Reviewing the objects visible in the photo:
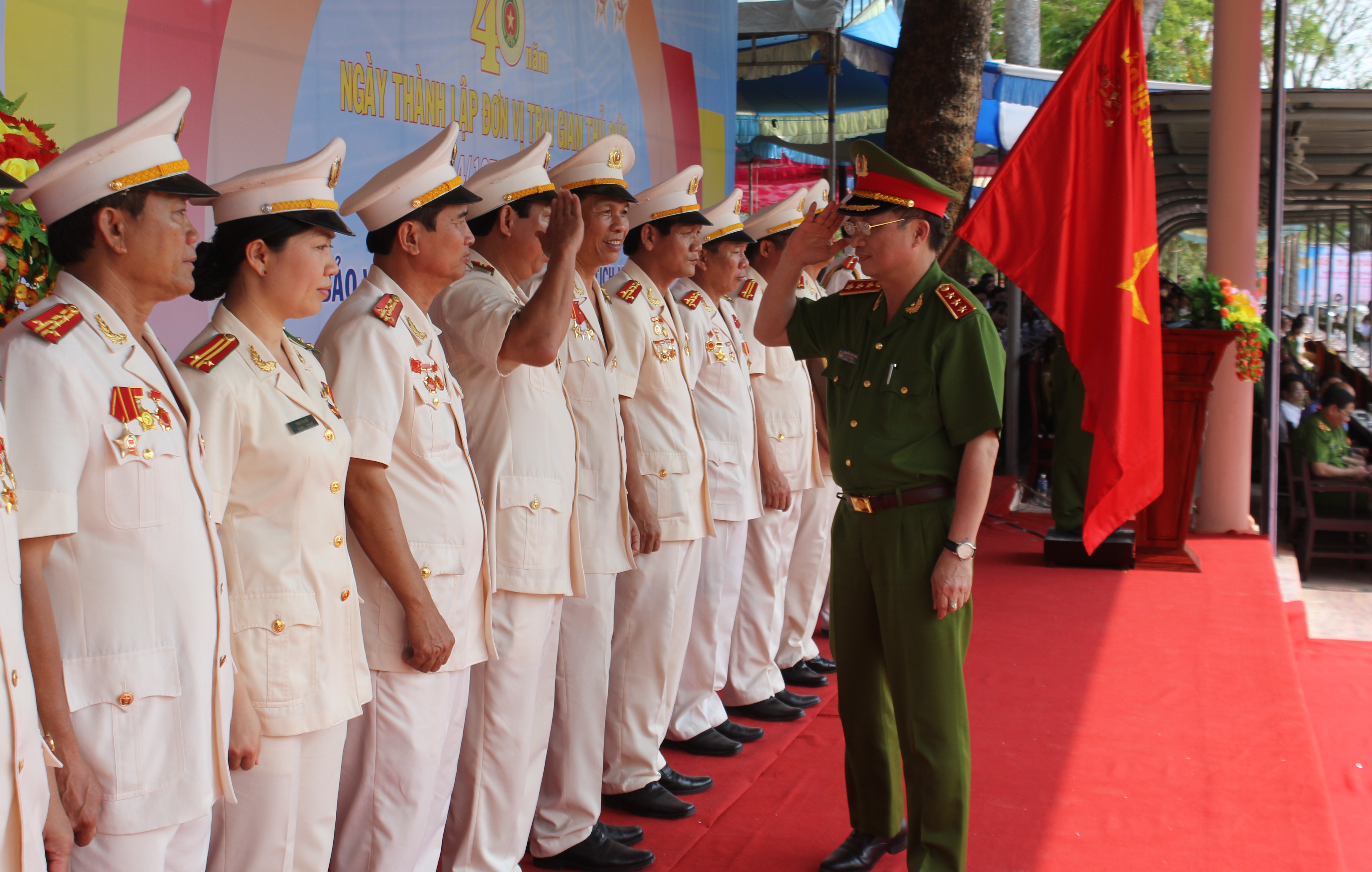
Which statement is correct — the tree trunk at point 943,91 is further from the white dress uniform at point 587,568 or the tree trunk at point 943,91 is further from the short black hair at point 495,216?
the short black hair at point 495,216

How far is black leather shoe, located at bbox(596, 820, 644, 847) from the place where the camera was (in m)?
3.10

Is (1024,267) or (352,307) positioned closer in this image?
(352,307)

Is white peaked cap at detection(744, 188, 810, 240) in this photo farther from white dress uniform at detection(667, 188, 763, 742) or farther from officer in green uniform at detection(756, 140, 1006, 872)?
officer in green uniform at detection(756, 140, 1006, 872)

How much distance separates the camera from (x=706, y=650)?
3.90m

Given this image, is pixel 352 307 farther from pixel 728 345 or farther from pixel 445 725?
pixel 728 345

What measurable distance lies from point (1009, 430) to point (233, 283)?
26.1ft

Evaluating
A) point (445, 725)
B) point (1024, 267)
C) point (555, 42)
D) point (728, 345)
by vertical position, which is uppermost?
point (555, 42)

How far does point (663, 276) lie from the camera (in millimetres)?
3705

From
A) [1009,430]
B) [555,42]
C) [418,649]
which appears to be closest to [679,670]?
[418,649]

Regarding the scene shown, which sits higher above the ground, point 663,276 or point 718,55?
point 718,55

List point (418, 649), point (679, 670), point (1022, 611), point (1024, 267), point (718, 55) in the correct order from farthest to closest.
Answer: point (718, 55) < point (1022, 611) < point (1024, 267) < point (679, 670) < point (418, 649)

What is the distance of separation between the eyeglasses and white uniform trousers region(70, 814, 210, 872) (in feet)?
6.21

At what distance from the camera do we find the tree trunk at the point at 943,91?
21.4 feet

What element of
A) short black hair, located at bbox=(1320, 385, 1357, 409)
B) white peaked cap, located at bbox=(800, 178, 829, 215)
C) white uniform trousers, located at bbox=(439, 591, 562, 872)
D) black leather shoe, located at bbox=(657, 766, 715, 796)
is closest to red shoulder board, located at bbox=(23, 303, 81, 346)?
white uniform trousers, located at bbox=(439, 591, 562, 872)
